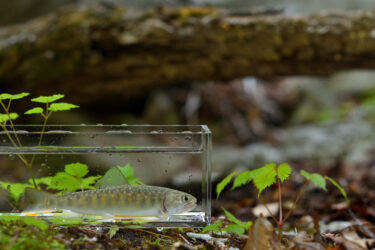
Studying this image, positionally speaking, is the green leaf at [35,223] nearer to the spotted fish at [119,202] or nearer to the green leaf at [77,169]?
the spotted fish at [119,202]

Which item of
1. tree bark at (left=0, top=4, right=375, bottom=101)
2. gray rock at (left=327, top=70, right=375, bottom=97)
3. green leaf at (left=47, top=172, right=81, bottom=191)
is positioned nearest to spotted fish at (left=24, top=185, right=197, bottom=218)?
green leaf at (left=47, top=172, right=81, bottom=191)

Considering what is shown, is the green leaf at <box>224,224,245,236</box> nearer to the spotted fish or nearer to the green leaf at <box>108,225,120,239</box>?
the spotted fish

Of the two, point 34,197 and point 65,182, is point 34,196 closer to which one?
point 34,197

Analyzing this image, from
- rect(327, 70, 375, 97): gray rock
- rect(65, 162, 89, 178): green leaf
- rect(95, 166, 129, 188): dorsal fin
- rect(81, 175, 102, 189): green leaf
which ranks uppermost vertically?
rect(65, 162, 89, 178): green leaf

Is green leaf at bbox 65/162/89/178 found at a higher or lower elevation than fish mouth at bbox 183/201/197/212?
higher

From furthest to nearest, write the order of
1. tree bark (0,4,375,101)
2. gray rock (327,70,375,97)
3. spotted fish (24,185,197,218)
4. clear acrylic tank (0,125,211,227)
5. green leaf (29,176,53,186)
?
gray rock (327,70,375,97) → tree bark (0,4,375,101) → green leaf (29,176,53,186) → clear acrylic tank (0,125,211,227) → spotted fish (24,185,197,218)
